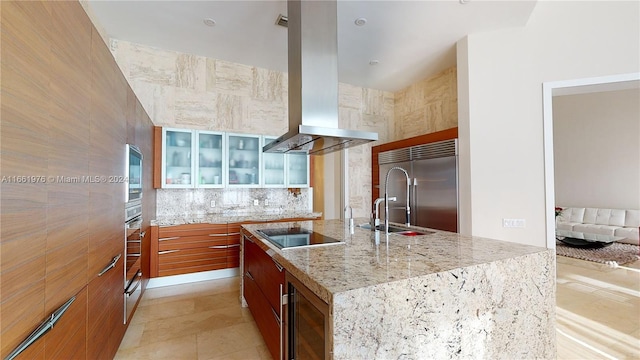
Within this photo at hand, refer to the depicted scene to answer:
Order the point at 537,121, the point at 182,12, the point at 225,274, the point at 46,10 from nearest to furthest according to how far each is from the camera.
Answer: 1. the point at 46,10
2. the point at 182,12
3. the point at 537,121
4. the point at 225,274

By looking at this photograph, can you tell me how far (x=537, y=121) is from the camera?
3084 millimetres

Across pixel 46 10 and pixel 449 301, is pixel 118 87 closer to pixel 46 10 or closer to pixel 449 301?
pixel 46 10

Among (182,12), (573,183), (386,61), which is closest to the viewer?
(182,12)

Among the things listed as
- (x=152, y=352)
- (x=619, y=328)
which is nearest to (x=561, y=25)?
(x=619, y=328)

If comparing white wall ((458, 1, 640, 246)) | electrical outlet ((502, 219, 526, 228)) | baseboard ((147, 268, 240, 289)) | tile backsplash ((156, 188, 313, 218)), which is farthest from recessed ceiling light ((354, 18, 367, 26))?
baseboard ((147, 268, 240, 289))

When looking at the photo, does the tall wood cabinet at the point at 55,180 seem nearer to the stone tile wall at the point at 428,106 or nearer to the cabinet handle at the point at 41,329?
the cabinet handle at the point at 41,329

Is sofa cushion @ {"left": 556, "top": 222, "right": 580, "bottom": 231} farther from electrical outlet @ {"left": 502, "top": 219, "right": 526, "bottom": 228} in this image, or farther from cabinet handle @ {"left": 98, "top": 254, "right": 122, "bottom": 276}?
cabinet handle @ {"left": 98, "top": 254, "right": 122, "bottom": 276}

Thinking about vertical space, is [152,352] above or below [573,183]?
below

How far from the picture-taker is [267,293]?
1.81 m

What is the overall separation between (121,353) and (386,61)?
4448mm

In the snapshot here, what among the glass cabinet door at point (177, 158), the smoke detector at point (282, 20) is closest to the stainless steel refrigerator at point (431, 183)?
the smoke detector at point (282, 20)

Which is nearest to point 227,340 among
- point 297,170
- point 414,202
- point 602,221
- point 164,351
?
point 164,351

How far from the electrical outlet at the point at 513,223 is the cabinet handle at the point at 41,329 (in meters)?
3.79

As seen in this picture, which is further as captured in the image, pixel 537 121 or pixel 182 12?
pixel 537 121
